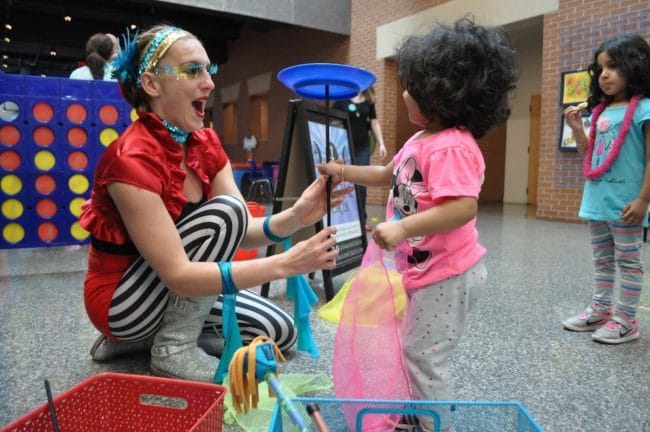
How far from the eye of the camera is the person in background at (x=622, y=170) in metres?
1.73

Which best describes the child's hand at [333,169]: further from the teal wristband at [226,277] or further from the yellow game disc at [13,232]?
the yellow game disc at [13,232]

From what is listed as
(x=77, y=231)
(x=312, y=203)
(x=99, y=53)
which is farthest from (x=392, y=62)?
(x=312, y=203)

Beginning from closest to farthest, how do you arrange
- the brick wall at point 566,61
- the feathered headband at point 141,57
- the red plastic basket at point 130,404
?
the red plastic basket at point 130,404 → the feathered headband at point 141,57 → the brick wall at point 566,61

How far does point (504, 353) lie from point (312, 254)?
3.23 ft

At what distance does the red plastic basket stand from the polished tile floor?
27 centimetres

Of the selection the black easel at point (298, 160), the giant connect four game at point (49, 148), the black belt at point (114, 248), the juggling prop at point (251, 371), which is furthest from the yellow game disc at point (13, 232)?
the juggling prop at point (251, 371)

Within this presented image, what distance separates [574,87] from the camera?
17.1 ft

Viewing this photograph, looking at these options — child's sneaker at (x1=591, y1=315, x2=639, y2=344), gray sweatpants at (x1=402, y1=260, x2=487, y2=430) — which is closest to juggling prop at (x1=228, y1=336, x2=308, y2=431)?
gray sweatpants at (x1=402, y1=260, x2=487, y2=430)

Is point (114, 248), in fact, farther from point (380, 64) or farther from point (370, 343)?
point (380, 64)

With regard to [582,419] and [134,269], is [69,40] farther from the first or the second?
[582,419]

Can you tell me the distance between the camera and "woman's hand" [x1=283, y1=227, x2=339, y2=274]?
100 cm

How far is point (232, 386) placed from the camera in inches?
25.2

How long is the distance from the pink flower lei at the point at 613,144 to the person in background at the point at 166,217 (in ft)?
3.84

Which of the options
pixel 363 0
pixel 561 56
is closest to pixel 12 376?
pixel 561 56
